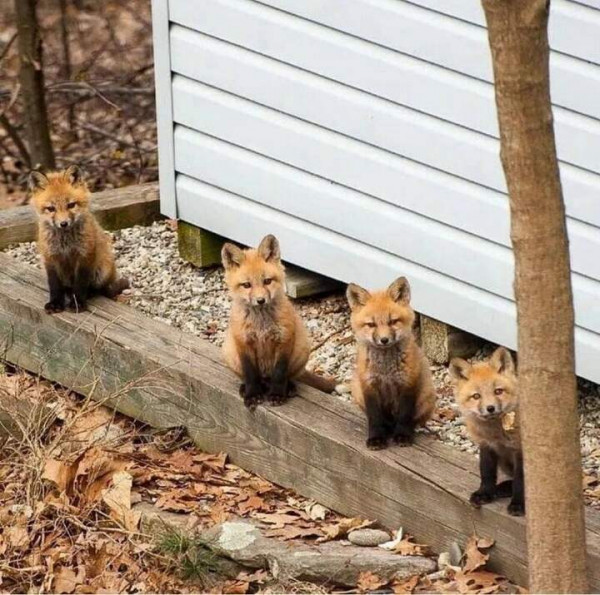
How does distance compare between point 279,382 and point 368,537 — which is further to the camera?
point 279,382

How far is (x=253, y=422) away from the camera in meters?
6.71

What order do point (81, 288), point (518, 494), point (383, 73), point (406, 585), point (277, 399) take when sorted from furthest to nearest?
1. point (81, 288)
2. point (383, 73)
3. point (277, 399)
4. point (406, 585)
5. point (518, 494)

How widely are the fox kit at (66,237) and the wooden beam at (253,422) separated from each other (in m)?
0.14

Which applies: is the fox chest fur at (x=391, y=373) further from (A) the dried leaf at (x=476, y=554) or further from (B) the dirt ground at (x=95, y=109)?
(B) the dirt ground at (x=95, y=109)

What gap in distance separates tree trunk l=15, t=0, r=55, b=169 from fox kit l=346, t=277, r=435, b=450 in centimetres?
432

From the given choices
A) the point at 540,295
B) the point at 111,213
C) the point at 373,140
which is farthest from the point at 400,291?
the point at 111,213

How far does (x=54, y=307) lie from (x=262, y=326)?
156 cm

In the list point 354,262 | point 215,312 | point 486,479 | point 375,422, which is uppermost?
point 354,262

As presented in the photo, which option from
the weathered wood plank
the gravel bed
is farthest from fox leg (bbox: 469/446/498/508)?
the weathered wood plank

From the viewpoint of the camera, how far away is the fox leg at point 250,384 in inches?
263

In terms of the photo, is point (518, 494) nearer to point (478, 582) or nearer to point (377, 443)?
point (478, 582)

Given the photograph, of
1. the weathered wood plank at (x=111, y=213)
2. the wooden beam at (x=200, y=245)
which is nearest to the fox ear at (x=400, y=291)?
the wooden beam at (x=200, y=245)

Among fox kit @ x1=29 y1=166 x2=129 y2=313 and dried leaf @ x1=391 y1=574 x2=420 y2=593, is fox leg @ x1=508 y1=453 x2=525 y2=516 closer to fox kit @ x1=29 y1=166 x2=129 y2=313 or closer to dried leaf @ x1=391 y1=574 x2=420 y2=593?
dried leaf @ x1=391 y1=574 x2=420 y2=593

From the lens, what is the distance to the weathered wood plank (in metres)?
9.25
